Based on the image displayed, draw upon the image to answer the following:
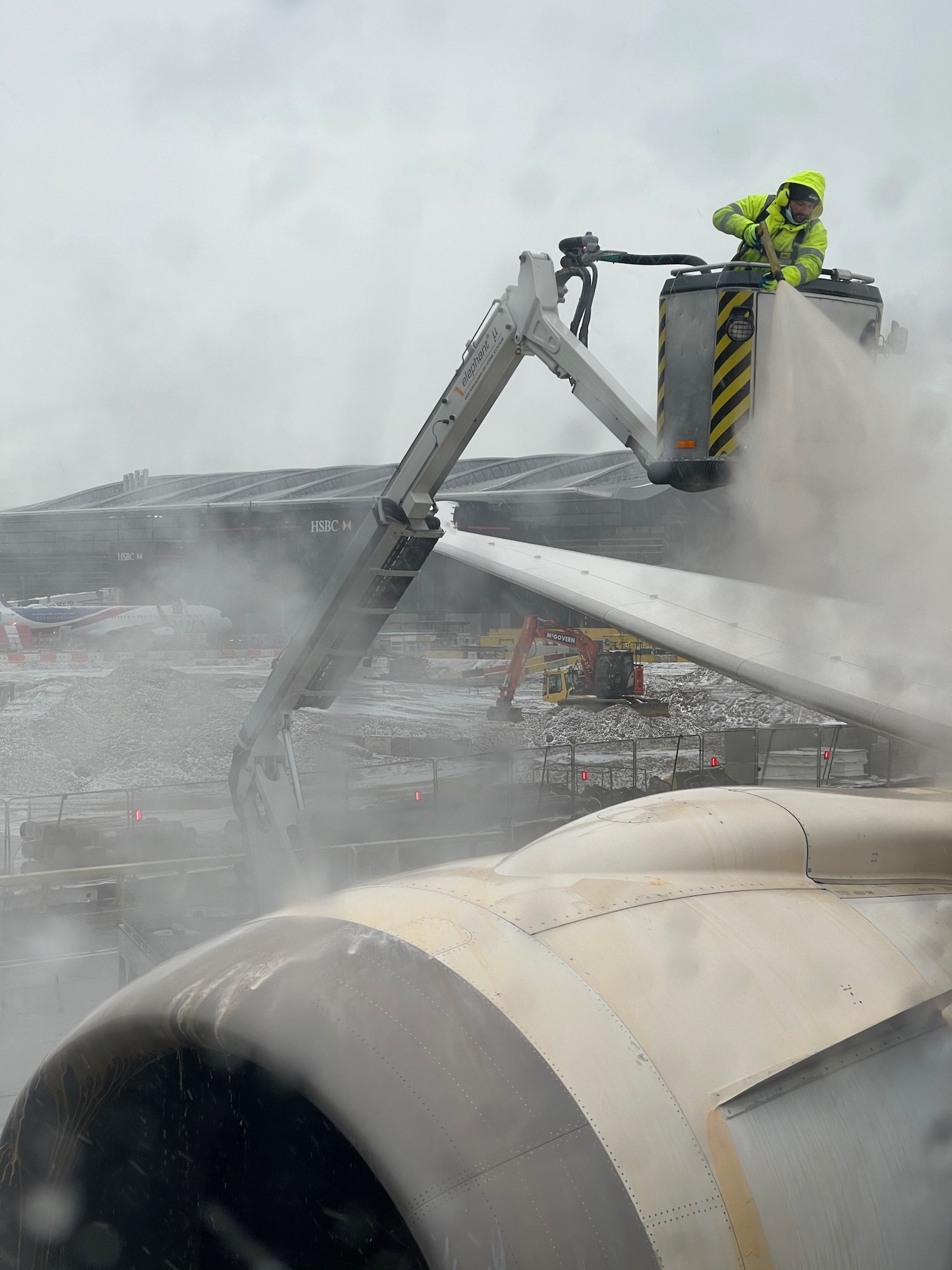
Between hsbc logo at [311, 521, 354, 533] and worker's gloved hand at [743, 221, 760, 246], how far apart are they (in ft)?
94.6

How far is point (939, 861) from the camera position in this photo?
3.17 meters

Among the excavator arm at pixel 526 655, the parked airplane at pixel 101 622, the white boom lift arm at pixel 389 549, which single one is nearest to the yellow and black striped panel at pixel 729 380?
the white boom lift arm at pixel 389 549

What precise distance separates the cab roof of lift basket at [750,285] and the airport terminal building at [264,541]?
29.0 meters

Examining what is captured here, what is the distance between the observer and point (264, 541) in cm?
3719

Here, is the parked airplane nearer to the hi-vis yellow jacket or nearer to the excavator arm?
the excavator arm

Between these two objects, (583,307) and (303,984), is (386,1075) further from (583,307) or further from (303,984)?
(583,307)

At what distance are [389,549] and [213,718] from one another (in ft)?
44.6

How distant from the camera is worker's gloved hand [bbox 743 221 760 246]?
4.85 m

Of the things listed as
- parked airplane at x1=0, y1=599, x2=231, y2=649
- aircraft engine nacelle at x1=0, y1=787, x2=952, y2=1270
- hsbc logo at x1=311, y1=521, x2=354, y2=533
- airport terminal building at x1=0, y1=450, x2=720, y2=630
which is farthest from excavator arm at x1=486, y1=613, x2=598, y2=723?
aircraft engine nacelle at x1=0, y1=787, x2=952, y2=1270

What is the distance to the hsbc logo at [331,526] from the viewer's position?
33.8 m

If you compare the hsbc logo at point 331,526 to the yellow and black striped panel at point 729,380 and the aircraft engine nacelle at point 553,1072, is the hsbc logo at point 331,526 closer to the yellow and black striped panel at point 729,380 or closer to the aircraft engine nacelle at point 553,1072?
the yellow and black striped panel at point 729,380

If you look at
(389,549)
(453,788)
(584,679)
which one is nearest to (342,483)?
(584,679)

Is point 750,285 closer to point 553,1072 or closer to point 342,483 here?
point 553,1072

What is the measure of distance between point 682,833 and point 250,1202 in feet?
5.01
